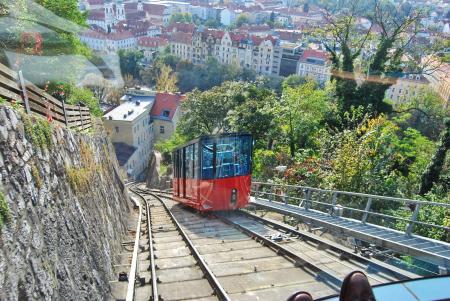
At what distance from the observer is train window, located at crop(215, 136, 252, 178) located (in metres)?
11.2

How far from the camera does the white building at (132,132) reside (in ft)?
121

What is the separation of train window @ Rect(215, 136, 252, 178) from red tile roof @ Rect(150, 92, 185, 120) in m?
32.6

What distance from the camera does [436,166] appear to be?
16141 mm

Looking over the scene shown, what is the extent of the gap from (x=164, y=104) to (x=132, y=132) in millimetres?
7627

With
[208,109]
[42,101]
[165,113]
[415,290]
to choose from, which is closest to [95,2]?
[165,113]

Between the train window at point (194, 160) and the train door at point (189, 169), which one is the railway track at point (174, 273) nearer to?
the train window at point (194, 160)

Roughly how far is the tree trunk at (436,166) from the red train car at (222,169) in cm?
971

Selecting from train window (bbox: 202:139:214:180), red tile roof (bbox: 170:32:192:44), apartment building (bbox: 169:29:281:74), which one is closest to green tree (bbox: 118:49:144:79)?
apartment building (bbox: 169:29:281:74)

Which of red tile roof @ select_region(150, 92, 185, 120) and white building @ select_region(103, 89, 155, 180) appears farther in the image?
red tile roof @ select_region(150, 92, 185, 120)

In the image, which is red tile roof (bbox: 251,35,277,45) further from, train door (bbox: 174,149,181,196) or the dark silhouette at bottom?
the dark silhouette at bottom

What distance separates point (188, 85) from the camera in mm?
77375

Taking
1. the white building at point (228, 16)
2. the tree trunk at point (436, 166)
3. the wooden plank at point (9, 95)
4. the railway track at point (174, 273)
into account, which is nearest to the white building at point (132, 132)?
the tree trunk at point (436, 166)

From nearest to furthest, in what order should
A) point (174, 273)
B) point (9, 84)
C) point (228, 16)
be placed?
point (9, 84) → point (174, 273) → point (228, 16)

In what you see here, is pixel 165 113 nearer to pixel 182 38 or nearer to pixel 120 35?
pixel 182 38
